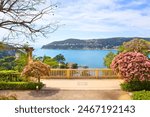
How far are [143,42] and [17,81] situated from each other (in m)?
8.98

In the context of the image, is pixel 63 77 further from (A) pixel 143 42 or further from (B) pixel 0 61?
(B) pixel 0 61

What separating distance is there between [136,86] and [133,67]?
37.0 inches

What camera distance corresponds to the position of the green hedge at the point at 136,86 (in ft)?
60.8

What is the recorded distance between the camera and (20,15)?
17266 millimetres

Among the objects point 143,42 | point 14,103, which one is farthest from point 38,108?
point 143,42

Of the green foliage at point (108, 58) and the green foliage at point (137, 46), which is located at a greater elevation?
the green foliage at point (137, 46)

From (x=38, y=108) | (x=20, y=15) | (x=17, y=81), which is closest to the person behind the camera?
(x=38, y=108)

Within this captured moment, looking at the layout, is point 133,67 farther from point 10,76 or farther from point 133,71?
point 10,76

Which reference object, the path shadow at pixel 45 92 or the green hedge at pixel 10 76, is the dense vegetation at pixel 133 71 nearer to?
the path shadow at pixel 45 92

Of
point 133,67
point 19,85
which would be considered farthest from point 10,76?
point 133,67

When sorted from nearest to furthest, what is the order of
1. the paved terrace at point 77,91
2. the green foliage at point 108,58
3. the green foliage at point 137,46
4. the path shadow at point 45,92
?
the paved terrace at point 77,91
the path shadow at point 45,92
the green foliage at point 137,46
the green foliage at point 108,58

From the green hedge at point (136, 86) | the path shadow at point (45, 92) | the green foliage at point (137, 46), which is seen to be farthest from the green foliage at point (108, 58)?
the path shadow at point (45, 92)

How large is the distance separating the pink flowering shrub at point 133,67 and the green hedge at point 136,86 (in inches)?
9.2

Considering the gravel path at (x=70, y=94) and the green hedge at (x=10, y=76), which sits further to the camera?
the green hedge at (x=10, y=76)
